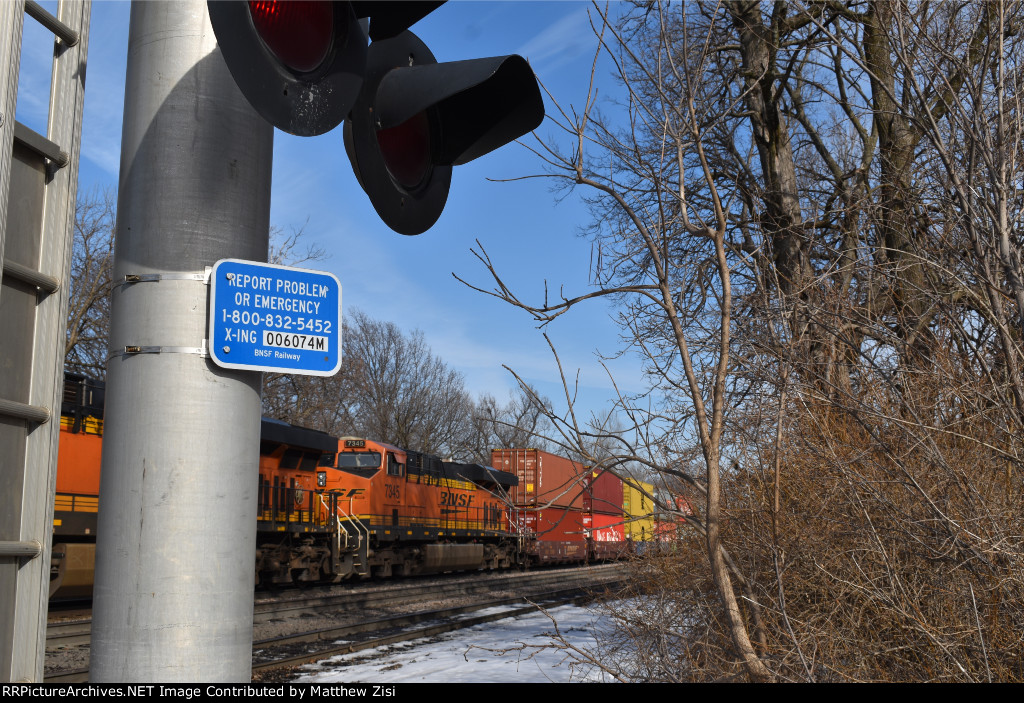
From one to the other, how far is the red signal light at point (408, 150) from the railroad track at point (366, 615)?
343 cm

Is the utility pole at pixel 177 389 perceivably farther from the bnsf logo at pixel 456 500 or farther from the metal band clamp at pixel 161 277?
the bnsf logo at pixel 456 500

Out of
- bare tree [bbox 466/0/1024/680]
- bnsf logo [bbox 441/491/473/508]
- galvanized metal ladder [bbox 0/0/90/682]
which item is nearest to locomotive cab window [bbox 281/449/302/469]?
bnsf logo [bbox 441/491/473/508]

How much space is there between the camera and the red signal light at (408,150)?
259 centimetres

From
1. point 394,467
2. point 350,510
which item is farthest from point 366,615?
point 394,467

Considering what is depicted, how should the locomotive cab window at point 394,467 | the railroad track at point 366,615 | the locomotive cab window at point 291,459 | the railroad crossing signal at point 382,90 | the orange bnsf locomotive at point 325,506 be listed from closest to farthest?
the railroad crossing signal at point 382,90 < the railroad track at point 366,615 < the orange bnsf locomotive at point 325,506 < the locomotive cab window at point 291,459 < the locomotive cab window at point 394,467

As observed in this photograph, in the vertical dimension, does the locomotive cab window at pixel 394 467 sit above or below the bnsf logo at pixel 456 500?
above

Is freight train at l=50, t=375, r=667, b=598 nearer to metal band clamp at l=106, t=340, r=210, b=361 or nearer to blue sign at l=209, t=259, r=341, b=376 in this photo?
blue sign at l=209, t=259, r=341, b=376

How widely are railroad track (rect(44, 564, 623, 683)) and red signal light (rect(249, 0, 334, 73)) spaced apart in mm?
4042

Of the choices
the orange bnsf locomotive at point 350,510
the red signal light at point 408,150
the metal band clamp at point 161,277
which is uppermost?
the red signal light at point 408,150

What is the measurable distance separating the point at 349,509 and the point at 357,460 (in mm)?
1186

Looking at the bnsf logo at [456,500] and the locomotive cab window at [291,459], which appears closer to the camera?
the locomotive cab window at [291,459]

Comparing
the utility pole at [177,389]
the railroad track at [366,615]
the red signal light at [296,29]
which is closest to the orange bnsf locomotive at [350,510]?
the railroad track at [366,615]

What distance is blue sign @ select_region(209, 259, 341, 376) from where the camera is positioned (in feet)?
7.43
